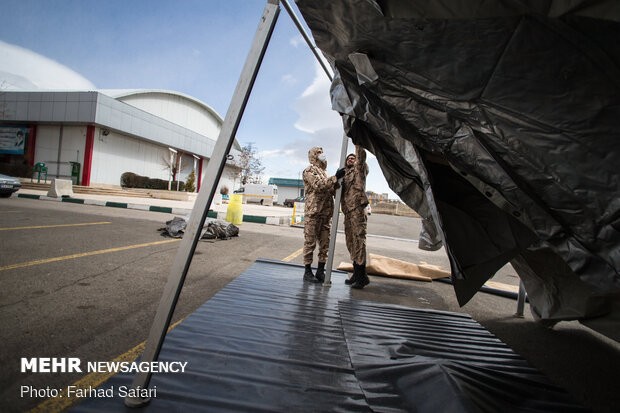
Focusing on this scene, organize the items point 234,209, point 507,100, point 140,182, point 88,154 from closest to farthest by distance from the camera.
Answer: point 507,100
point 234,209
point 88,154
point 140,182

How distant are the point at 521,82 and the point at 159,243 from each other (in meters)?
5.97

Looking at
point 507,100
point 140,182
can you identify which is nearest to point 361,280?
point 507,100

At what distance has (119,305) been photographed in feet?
8.73

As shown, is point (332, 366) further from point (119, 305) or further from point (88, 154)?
point (88, 154)

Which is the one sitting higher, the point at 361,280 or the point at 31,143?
the point at 31,143

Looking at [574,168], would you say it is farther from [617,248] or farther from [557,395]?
[557,395]

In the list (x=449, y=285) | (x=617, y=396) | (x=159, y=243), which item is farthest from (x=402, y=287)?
(x=159, y=243)

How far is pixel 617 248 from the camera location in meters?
1.41

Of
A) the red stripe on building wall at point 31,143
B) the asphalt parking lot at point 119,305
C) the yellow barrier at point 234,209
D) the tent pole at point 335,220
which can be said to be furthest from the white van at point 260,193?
the tent pole at point 335,220

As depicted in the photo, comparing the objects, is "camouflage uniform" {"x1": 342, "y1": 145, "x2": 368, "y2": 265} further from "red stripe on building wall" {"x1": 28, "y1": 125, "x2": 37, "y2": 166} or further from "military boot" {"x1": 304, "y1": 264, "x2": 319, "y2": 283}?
"red stripe on building wall" {"x1": 28, "y1": 125, "x2": 37, "y2": 166}

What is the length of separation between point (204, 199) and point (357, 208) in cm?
282

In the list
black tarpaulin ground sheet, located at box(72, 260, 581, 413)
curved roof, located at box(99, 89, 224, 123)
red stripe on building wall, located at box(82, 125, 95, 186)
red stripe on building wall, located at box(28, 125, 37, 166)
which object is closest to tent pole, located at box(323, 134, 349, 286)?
black tarpaulin ground sheet, located at box(72, 260, 581, 413)

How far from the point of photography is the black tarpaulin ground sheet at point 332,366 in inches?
57.7

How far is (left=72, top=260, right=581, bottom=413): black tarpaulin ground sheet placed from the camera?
147 centimetres
